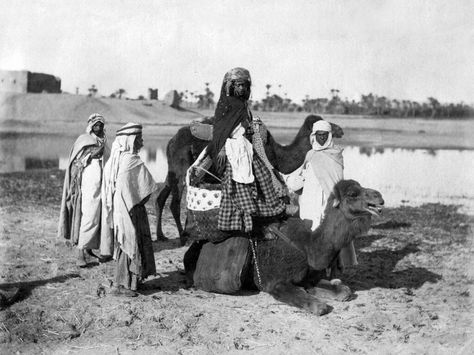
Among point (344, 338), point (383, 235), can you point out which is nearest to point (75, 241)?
point (344, 338)

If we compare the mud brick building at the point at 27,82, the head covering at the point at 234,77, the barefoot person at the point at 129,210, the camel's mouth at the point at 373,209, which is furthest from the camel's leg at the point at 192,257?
the mud brick building at the point at 27,82

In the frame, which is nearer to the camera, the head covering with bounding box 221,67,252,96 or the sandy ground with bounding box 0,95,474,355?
the sandy ground with bounding box 0,95,474,355

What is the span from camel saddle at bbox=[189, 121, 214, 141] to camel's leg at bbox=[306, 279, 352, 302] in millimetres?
2543

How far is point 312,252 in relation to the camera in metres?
5.96

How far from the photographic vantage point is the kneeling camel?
564 centimetres

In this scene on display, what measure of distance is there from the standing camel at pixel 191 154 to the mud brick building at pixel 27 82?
158ft

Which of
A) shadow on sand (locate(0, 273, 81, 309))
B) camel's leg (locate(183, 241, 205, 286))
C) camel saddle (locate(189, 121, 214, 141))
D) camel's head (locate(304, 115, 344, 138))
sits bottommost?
shadow on sand (locate(0, 273, 81, 309))

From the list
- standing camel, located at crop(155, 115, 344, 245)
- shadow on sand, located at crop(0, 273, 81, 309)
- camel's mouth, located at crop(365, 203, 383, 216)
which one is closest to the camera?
camel's mouth, located at crop(365, 203, 383, 216)

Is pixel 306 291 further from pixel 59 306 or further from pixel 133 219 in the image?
pixel 59 306

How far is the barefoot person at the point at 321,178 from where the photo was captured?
6.55m

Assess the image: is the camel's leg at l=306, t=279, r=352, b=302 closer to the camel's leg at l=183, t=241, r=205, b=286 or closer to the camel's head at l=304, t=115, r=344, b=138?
the camel's leg at l=183, t=241, r=205, b=286

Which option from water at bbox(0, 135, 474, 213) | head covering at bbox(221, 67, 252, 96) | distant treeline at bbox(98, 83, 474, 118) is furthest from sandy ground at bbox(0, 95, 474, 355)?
distant treeline at bbox(98, 83, 474, 118)

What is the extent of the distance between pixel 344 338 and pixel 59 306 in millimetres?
2815

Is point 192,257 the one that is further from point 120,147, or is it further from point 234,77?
point 234,77
